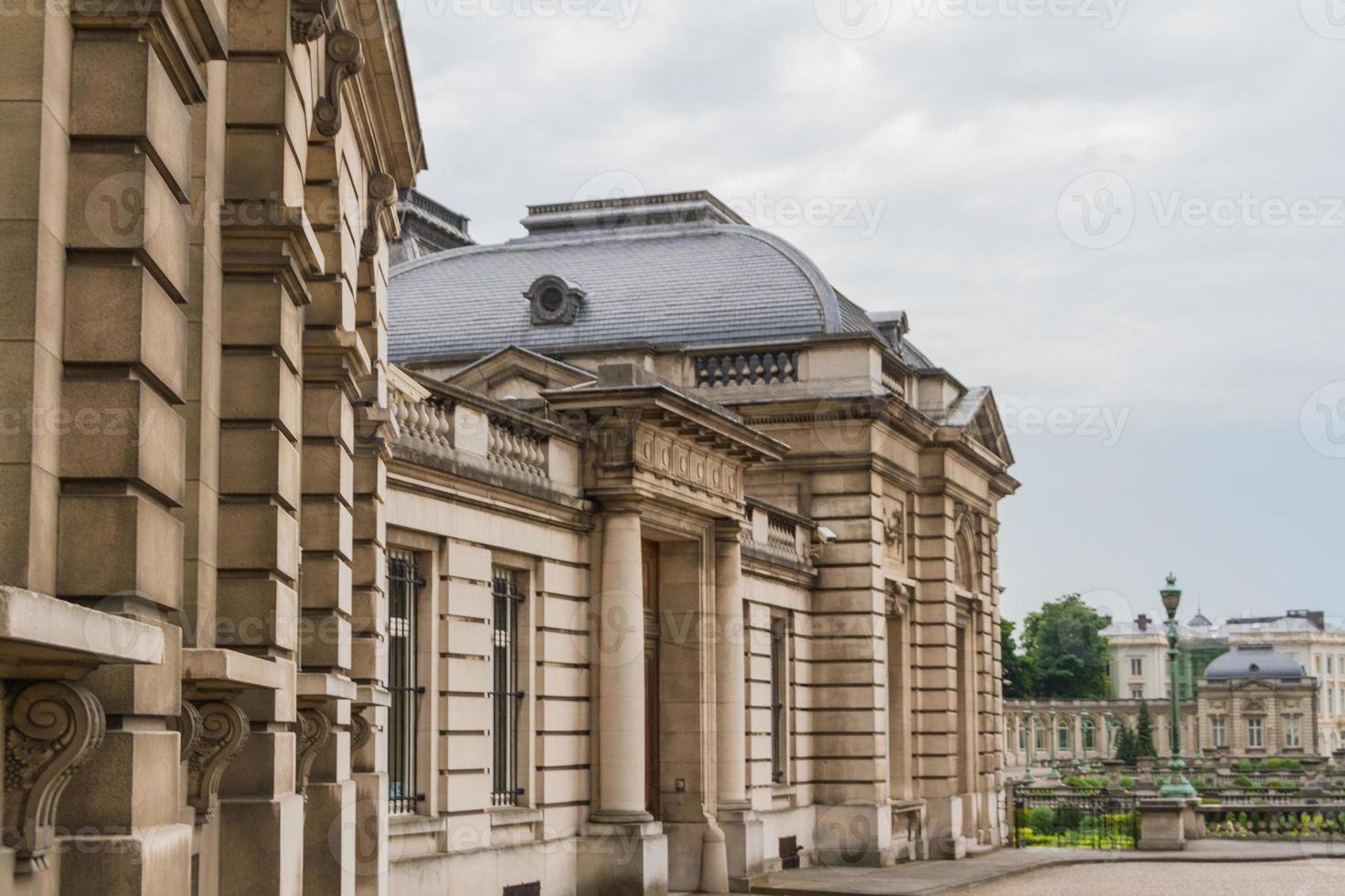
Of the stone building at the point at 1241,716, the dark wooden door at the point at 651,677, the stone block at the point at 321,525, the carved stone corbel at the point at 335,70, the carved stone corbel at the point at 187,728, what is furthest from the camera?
the stone building at the point at 1241,716

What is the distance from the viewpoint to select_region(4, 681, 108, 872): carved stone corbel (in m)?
6.71

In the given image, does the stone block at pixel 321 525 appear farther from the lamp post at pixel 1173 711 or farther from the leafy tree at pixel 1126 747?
the leafy tree at pixel 1126 747

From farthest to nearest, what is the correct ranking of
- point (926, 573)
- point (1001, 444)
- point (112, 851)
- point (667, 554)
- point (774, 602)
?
point (1001, 444) < point (926, 573) < point (774, 602) < point (667, 554) < point (112, 851)

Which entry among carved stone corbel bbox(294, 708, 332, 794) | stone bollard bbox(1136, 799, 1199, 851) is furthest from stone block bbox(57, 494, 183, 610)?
stone bollard bbox(1136, 799, 1199, 851)

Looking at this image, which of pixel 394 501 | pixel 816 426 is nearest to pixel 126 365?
pixel 394 501

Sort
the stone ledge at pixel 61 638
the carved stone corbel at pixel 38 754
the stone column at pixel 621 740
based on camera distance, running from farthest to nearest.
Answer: the stone column at pixel 621 740 < the carved stone corbel at pixel 38 754 < the stone ledge at pixel 61 638

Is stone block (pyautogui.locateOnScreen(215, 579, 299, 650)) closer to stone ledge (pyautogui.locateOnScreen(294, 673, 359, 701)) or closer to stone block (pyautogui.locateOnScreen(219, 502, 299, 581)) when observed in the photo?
stone block (pyautogui.locateOnScreen(219, 502, 299, 581))

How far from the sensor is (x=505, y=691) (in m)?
21.2

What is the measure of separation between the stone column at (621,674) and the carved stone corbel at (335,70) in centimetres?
1035

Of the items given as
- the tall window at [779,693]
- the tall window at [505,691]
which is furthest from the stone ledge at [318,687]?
the tall window at [779,693]

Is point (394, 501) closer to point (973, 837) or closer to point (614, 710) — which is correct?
point (614, 710)

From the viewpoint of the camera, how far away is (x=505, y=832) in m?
20.6

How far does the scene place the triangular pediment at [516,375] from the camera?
28.9 m

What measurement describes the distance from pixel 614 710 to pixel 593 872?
5.78ft
